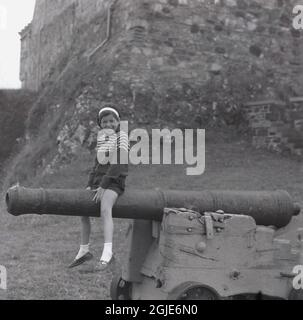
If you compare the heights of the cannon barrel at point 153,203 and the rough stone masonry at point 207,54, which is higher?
the rough stone masonry at point 207,54

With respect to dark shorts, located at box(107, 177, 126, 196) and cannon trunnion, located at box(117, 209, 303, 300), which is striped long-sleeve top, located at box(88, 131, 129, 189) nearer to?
dark shorts, located at box(107, 177, 126, 196)

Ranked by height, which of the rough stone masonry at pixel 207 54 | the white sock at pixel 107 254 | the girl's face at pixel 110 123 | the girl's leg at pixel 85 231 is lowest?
the white sock at pixel 107 254

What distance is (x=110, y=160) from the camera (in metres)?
6.39

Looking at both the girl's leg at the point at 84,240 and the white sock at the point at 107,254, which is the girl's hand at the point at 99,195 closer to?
the white sock at the point at 107,254

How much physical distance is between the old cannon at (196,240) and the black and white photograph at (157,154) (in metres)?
0.01

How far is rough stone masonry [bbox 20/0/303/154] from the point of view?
1552 cm

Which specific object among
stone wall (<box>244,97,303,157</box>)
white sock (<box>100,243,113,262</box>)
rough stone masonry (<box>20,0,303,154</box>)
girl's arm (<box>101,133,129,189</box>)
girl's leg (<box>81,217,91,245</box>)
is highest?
rough stone masonry (<box>20,0,303,154</box>)

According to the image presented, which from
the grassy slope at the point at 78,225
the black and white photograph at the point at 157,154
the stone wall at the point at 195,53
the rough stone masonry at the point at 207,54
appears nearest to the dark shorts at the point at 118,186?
the black and white photograph at the point at 157,154

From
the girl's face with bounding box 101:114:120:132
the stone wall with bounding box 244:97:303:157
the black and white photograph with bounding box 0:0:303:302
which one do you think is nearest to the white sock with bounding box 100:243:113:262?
the black and white photograph with bounding box 0:0:303:302

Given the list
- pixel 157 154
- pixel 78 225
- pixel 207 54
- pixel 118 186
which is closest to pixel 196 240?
pixel 118 186

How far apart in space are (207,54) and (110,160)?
10.4m

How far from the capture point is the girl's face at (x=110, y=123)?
21.4 ft

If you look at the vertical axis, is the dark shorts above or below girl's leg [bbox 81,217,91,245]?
above

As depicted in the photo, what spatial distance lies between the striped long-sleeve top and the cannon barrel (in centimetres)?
29
